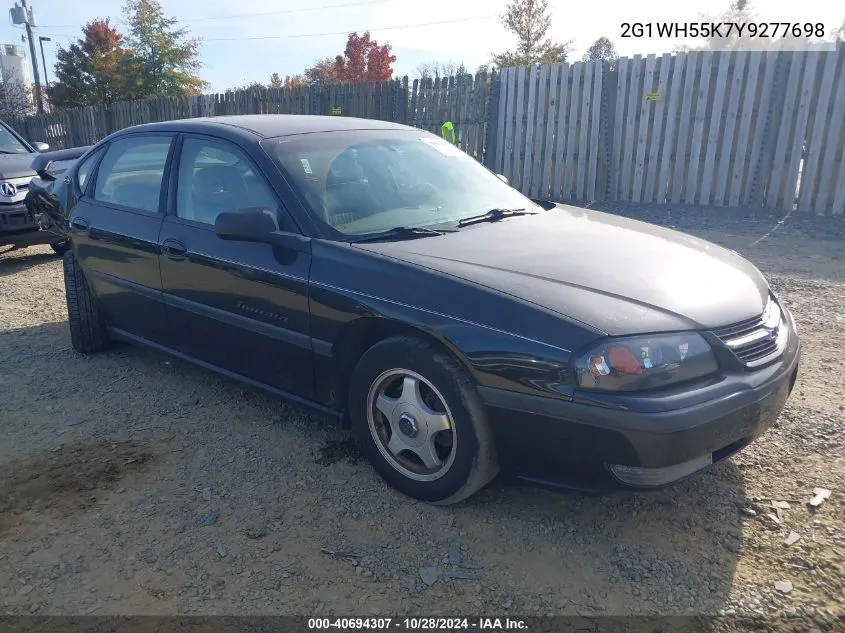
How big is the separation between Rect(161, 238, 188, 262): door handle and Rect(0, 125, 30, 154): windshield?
6.38m

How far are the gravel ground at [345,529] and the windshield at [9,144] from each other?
20.0ft

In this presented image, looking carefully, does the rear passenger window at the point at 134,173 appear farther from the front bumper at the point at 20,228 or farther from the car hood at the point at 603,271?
the front bumper at the point at 20,228

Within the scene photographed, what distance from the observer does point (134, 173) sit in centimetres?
431

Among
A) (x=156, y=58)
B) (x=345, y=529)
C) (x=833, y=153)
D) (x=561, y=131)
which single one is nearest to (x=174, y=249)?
(x=345, y=529)

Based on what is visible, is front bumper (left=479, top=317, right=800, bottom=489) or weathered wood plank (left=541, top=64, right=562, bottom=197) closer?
front bumper (left=479, top=317, right=800, bottom=489)

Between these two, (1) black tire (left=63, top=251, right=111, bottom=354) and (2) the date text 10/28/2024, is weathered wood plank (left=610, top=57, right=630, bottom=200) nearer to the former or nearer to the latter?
(1) black tire (left=63, top=251, right=111, bottom=354)

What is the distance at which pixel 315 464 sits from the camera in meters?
3.32

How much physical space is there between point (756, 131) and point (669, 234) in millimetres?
6603

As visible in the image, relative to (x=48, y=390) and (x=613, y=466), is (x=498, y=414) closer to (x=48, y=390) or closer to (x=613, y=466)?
(x=613, y=466)

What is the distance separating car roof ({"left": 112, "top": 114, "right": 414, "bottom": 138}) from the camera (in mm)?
3691

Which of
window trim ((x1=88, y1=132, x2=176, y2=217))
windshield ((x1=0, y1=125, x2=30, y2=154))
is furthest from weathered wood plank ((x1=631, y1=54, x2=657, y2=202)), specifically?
windshield ((x1=0, y1=125, x2=30, y2=154))

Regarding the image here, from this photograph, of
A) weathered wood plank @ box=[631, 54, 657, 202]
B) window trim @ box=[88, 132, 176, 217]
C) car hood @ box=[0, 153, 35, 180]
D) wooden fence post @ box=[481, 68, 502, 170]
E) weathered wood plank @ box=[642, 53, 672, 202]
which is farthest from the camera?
wooden fence post @ box=[481, 68, 502, 170]

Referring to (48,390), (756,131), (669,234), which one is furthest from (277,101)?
(669,234)

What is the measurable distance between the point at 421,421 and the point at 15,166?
7.45 metres
